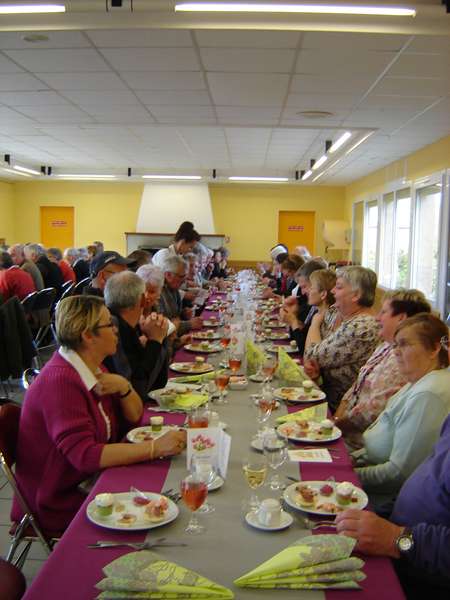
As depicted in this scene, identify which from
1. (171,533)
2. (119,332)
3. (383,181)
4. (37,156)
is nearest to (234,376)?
(119,332)

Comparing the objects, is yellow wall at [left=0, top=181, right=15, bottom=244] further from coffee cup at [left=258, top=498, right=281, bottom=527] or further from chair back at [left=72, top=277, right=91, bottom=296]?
coffee cup at [left=258, top=498, right=281, bottom=527]

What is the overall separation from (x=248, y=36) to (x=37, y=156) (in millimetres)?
8131

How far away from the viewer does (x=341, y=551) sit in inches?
49.3

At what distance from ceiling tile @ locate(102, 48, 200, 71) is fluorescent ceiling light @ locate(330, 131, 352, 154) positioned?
3.71 meters

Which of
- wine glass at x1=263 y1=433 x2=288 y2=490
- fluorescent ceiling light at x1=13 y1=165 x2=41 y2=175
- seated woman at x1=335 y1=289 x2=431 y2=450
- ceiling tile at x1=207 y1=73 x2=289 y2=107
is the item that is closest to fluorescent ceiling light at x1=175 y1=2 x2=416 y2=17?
ceiling tile at x1=207 y1=73 x2=289 y2=107

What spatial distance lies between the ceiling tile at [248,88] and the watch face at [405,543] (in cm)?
438

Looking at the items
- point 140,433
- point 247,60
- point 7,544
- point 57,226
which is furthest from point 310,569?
point 57,226

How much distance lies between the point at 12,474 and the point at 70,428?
0.89ft

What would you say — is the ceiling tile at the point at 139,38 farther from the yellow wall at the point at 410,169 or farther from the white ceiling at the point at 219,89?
the yellow wall at the point at 410,169

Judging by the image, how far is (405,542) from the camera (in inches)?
56.4

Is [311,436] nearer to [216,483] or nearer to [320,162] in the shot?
[216,483]

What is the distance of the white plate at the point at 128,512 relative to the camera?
1425 millimetres

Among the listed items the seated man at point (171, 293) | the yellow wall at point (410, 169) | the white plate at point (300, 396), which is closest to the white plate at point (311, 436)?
the white plate at point (300, 396)

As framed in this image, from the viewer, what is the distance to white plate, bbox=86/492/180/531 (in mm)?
1425
